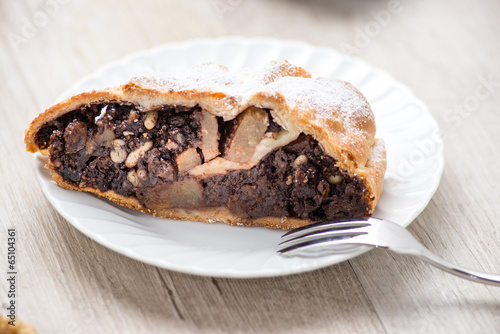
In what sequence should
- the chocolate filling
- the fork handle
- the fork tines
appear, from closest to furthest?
the fork handle → the fork tines → the chocolate filling

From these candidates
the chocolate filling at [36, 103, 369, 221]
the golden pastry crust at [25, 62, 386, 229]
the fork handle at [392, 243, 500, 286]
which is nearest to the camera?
the fork handle at [392, 243, 500, 286]

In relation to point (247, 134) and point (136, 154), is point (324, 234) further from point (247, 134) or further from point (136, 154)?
point (136, 154)

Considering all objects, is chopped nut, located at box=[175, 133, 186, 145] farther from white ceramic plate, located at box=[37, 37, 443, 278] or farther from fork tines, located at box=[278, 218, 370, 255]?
fork tines, located at box=[278, 218, 370, 255]

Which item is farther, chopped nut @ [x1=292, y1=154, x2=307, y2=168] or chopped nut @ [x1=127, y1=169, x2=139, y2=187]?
chopped nut @ [x1=127, y1=169, x2=139, y2=187]

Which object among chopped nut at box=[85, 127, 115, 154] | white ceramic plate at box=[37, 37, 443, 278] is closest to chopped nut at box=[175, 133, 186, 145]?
chopped nut at box=[85, 127, 115, 154]

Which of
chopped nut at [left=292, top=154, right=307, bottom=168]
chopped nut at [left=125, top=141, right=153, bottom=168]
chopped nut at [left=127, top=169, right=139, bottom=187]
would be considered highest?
chopped nut at [left=125, top=141, right=153, bottom=168]

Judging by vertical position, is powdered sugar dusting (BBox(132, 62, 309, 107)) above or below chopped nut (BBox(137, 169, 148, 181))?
above

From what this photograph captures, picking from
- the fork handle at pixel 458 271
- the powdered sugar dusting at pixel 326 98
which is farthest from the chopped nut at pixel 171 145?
the fork handle at pixel 458 271

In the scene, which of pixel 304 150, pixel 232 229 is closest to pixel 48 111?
pixel 232 229

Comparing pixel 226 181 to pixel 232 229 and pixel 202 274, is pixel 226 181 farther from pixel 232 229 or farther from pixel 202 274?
pixel 202 274
